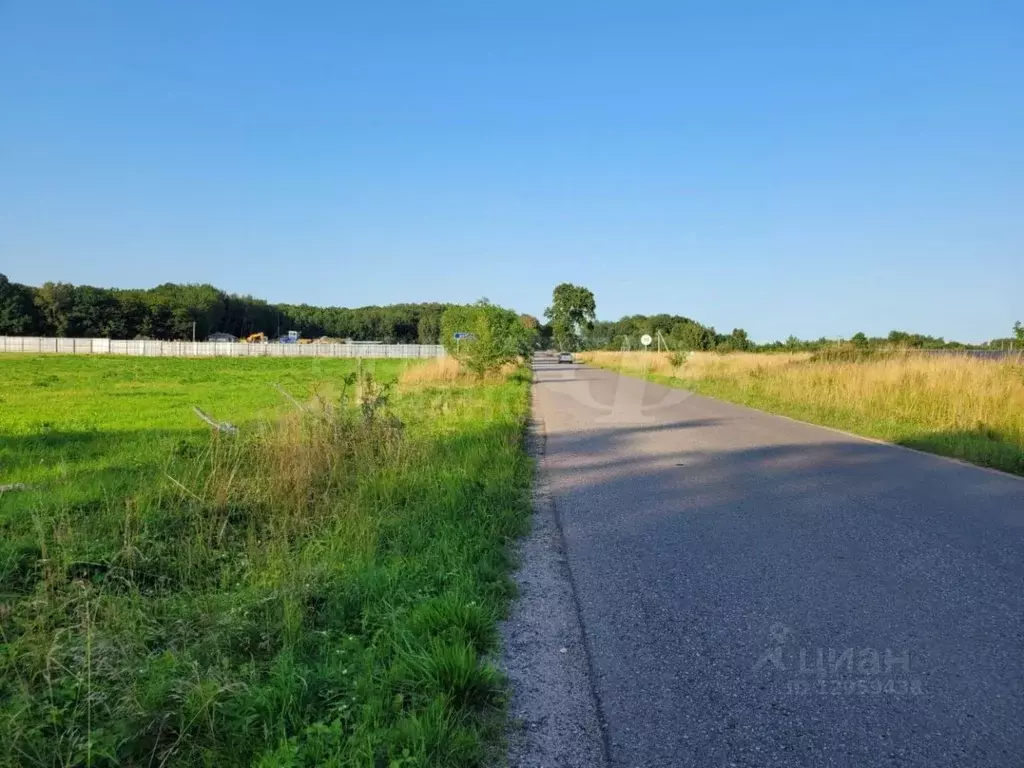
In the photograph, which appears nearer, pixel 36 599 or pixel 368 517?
pixel 36 599

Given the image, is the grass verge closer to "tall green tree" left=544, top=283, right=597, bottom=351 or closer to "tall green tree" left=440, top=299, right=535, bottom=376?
"tall green tree" left=440, top=299, right=535, bottom=376

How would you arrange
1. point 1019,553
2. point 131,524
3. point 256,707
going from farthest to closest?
point 131,524 < point 1019,553 < point 256,707

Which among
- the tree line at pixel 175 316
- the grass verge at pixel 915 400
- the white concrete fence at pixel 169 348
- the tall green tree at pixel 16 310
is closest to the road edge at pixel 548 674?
the grass verge at pixel 915 400

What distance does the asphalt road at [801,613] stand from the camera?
2.62 meters

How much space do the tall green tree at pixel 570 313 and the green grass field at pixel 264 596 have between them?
94077mm

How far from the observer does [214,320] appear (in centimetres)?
11344

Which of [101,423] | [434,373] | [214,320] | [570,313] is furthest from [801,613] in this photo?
[214,320]

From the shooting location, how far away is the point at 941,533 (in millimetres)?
5480

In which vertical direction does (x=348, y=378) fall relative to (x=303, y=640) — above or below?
above

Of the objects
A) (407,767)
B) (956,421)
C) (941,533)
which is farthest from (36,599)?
(956,421)

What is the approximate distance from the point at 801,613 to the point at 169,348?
76.1 m

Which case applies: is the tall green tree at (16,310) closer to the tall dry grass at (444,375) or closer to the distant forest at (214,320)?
the distant forest at (214,320)

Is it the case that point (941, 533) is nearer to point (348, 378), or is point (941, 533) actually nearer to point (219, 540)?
point (219, 540)

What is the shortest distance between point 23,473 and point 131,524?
3451 millimetres
